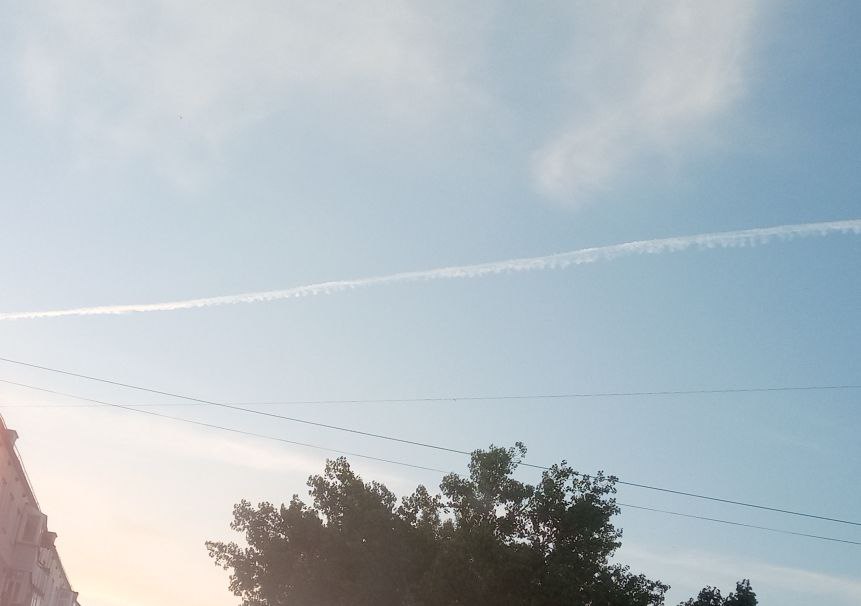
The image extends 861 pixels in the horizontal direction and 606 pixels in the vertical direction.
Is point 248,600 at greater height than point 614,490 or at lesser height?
lesser

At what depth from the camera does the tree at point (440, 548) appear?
158 feet

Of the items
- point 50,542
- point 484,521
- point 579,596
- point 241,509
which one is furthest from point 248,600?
point 50,542

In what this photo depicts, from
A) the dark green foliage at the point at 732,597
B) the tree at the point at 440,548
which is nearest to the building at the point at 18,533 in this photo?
the tree at the point at 440,548

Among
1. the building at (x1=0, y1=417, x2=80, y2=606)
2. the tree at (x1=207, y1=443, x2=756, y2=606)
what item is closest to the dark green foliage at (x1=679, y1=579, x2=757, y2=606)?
the tree at (x1=207, y1=443, x2=756, y2=606)

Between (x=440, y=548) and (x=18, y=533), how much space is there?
32.5m

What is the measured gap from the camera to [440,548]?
171 feet

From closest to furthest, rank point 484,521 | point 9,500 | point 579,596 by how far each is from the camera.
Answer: point 579,596
point 484,521
point 9,500

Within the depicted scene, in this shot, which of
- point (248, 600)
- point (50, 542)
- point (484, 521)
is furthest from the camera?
point (50, 542)

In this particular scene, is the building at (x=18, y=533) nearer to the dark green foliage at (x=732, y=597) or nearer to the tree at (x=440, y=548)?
the tree at (x=440, y=548)

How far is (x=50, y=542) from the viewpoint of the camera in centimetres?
7862

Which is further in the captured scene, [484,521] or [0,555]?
[0,555]

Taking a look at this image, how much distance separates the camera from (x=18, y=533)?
64.6m

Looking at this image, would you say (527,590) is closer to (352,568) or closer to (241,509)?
(352,568)

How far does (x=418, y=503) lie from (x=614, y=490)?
12.1 meters
